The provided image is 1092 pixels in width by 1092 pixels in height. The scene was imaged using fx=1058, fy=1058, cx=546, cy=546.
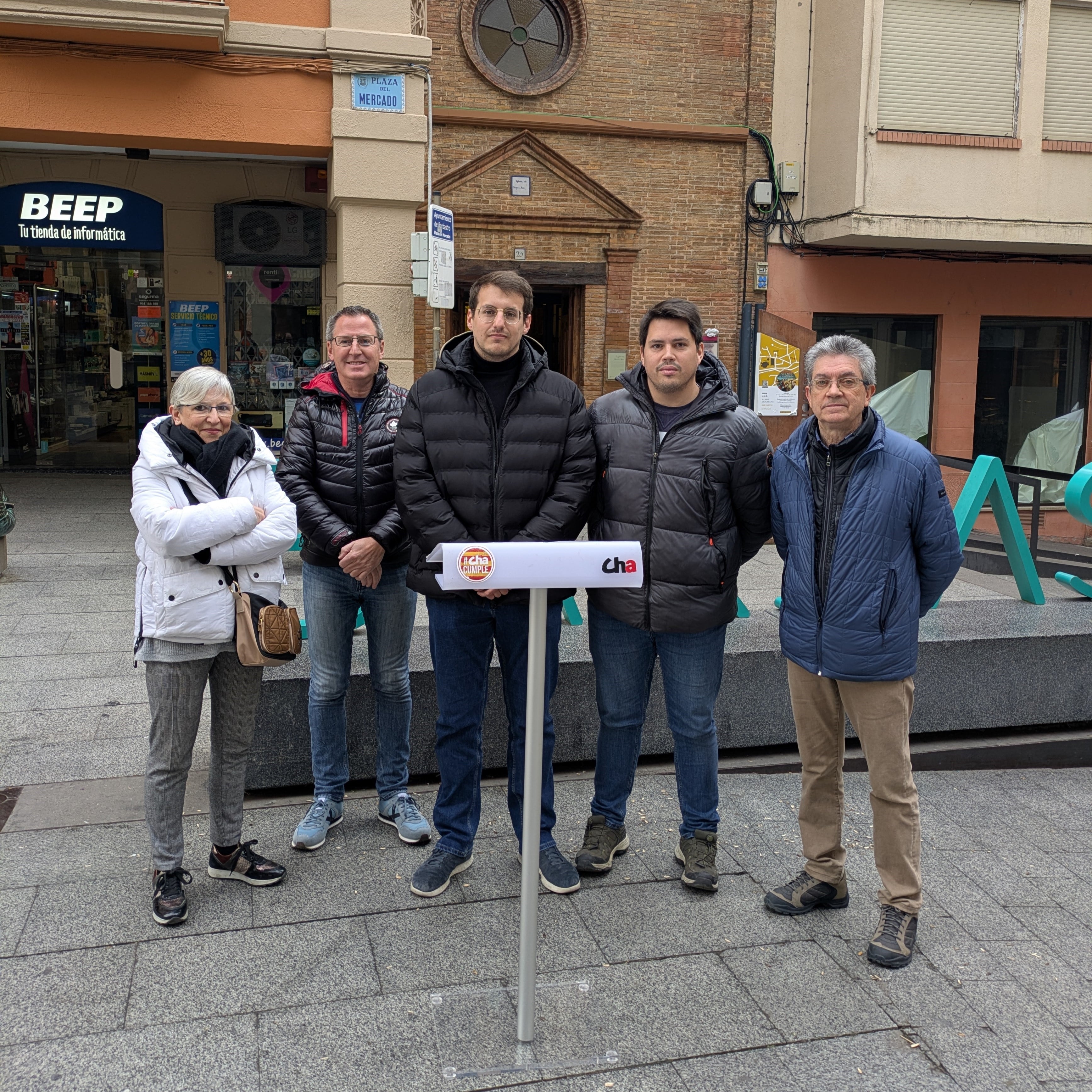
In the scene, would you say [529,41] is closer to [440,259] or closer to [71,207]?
[440,259]

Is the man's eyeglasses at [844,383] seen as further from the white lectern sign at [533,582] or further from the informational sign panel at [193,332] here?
the informational sign panel at [193,332]

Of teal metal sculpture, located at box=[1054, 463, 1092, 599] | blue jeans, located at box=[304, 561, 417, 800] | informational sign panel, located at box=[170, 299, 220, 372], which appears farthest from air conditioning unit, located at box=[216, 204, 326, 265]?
blue jeans, located at box=[304, 561, 417, 800]

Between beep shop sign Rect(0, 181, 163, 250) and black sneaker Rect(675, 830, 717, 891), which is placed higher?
beep shop sign Rect(0, 181, 163, 250)

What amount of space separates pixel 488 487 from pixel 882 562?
1.32 metres

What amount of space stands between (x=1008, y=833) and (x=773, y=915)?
1418 mm

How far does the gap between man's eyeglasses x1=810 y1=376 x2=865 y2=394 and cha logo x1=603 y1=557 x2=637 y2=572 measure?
1.06 m

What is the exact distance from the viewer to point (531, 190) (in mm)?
12773

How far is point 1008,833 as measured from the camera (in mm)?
4473

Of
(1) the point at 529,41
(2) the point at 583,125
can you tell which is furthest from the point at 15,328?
(2) the point at 583,125

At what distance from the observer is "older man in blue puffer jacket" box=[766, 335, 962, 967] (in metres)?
3.39

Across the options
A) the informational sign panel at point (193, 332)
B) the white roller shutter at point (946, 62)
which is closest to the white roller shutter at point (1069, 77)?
the white roller shutter at point (946, 62)

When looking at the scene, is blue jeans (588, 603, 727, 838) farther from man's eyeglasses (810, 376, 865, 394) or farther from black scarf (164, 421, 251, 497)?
black scarf (164, 421, 251, 497)

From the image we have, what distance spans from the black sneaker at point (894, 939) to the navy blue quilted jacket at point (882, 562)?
0.79m

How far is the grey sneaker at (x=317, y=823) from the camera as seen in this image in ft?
13.2
